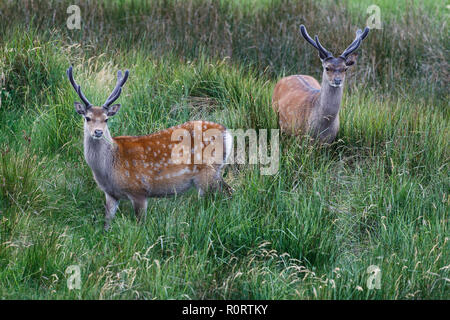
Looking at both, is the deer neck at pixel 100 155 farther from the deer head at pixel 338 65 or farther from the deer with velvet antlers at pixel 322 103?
the deer head at pixel 338 65

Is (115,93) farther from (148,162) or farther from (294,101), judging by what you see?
(294,101)

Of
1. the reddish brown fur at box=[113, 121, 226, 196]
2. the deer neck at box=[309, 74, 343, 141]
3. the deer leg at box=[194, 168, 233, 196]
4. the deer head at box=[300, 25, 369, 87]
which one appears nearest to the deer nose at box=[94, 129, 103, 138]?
the reddish brown fur at box=[113, 121, 226, 196]

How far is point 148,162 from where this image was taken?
213 inches

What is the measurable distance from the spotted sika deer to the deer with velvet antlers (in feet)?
3.30

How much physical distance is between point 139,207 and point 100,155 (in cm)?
50

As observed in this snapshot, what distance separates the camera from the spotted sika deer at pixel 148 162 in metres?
5.34

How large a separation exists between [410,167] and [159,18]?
14.4 ft

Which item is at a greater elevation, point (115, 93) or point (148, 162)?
point (115, 93)

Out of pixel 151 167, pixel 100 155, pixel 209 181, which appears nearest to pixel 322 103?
pixel 209 181

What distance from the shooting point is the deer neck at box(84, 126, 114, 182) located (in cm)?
533

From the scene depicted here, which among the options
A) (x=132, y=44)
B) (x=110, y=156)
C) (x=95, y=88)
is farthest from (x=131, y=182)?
(x=132, y=44)

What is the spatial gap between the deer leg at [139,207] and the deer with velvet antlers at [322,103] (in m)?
1.57

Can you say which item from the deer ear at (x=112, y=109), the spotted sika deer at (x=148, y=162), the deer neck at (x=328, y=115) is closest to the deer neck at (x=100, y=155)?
the spotted sika deer at (x=148, y=162)

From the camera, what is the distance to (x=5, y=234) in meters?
4.66
